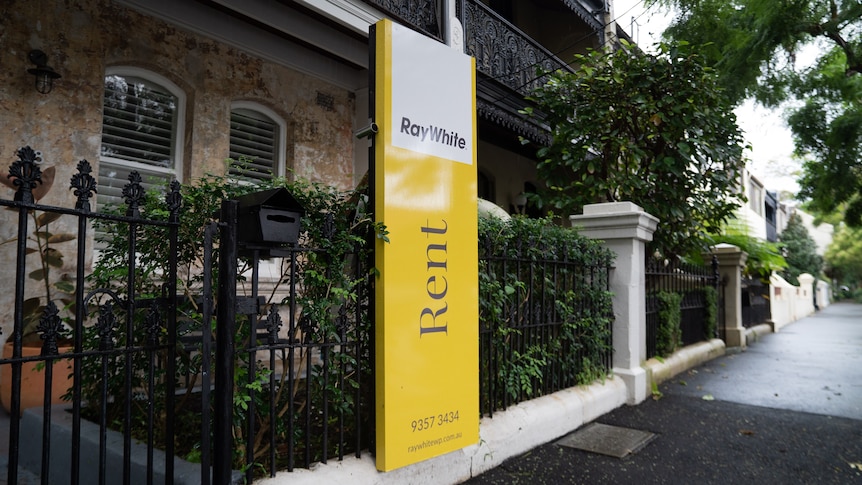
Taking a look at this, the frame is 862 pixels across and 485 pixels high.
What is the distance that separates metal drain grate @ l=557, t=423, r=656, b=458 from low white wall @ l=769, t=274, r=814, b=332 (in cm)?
1091

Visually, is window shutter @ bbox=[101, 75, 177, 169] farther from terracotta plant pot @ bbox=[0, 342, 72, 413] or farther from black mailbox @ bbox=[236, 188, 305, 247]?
black mailbox @ bbox=[236, 188, 305, 247]

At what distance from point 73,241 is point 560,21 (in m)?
10.7

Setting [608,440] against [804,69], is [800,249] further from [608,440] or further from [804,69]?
[608,440]

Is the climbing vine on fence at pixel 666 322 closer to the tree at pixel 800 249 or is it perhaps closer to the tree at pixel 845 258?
the tree at pixel 800 249

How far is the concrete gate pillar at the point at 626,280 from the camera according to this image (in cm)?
598

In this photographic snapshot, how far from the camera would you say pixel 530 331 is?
4660 mm

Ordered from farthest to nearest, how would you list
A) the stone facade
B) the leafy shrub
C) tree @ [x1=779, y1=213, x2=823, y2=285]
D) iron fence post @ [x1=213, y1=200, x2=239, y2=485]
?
tree @ [x1=779, y1=213, x2=823, y2=285] < the stone facade < the leafy shrub < iron fence post @ [x1=213, y1=200, x2=239, y2=485]

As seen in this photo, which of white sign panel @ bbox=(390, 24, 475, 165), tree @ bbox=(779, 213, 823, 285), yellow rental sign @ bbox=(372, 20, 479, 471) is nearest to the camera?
yellow rental sign @ bbox=(372, 20, 479, 471)

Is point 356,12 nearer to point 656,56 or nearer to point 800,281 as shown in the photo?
point 656,56

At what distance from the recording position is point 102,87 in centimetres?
598

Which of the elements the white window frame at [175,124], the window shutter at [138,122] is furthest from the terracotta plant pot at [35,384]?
the window shutter at [138,122]

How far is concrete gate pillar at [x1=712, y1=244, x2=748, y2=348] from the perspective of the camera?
425 inches

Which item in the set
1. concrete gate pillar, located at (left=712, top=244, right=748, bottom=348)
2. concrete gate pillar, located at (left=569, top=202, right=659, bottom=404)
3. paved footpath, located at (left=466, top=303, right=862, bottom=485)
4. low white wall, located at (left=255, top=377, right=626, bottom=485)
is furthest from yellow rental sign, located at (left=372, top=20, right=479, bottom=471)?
concrete gate pillar, located at (left=712, top=244, right=748, bottom=348)

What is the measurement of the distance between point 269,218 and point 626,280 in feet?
14.5
